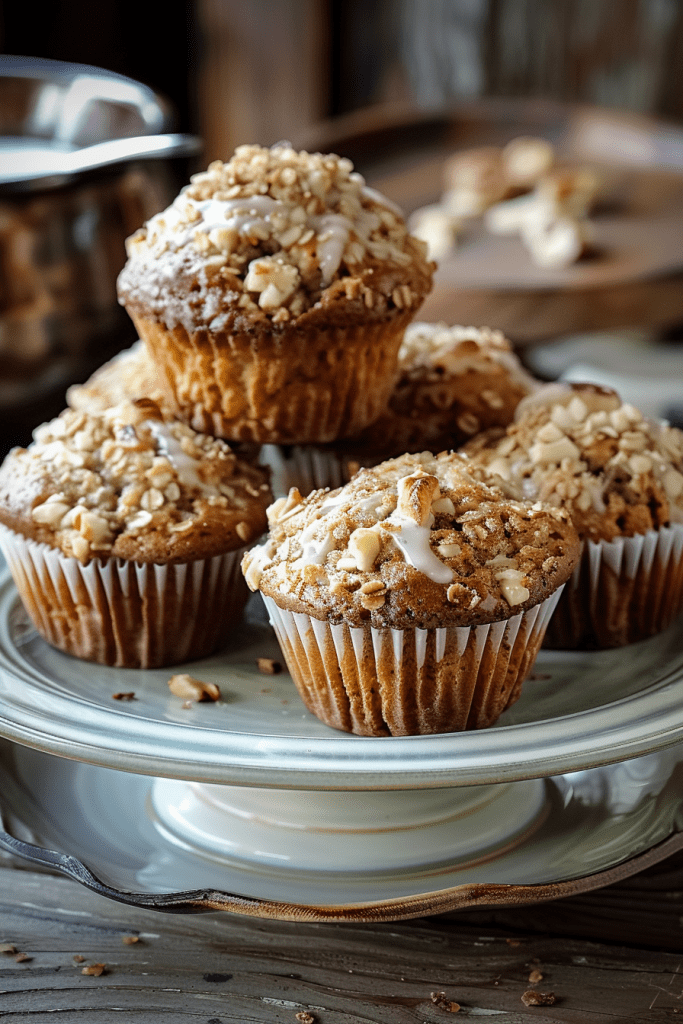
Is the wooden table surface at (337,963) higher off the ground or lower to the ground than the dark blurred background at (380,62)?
lower

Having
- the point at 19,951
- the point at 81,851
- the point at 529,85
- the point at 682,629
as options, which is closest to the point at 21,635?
the point at 81,851

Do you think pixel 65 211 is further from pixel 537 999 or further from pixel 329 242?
pixel 537 999

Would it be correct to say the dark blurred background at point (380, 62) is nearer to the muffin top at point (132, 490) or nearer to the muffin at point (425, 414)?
the muffin at point (425, 414)

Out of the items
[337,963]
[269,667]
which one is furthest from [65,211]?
[337,963]

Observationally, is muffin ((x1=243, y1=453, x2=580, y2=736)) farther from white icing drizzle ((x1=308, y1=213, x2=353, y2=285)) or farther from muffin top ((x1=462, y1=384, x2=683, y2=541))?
white icing drizzle ((x1=308, y1=213, x2=353, y2=285))

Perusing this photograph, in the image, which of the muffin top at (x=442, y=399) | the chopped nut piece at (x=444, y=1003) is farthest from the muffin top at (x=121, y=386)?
the chopped nut piece at (x=444, y=1003)

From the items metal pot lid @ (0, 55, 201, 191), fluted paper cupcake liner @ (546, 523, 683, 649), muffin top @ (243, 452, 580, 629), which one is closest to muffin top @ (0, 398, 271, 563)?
muffin top @ (243, 452, 580, 629)

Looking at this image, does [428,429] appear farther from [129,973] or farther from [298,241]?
[129,973]
